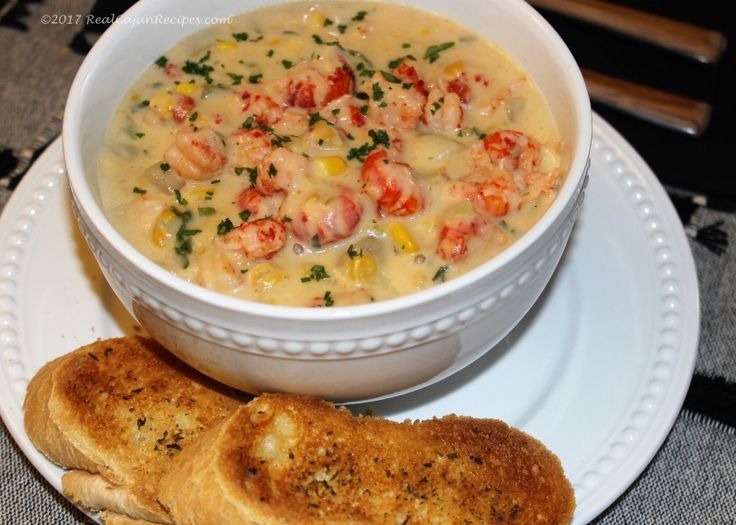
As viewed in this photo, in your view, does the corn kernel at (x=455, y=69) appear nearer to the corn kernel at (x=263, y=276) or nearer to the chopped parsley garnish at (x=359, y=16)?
the chopped parsley garnish at (x=359, y=16)

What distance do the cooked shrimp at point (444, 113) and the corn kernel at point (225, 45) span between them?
0.76m

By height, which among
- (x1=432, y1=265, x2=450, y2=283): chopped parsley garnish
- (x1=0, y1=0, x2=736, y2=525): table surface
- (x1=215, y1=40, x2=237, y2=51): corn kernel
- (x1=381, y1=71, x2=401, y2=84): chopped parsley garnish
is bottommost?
(x1=0, y1=0, x2=736, y2=525): table surface

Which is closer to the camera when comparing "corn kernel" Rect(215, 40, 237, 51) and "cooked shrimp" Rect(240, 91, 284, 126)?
"cooked shrimp" Rect(240, 91, 284, 126)

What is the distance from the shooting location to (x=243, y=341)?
8.02 feet

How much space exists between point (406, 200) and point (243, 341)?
2.06 feet

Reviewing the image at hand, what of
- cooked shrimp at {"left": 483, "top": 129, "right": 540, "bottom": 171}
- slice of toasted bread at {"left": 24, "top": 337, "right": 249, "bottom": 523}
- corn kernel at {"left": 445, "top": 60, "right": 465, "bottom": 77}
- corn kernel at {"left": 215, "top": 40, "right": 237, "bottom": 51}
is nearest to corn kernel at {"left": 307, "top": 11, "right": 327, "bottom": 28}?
corn kernel at {"left": 215, "top": 40, "right": 237, "bottom": 51}

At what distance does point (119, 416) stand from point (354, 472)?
0.71 m

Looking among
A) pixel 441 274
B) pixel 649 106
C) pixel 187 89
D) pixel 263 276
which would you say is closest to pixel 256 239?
pixel 263 276

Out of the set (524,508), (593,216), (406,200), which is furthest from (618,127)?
(524,508)

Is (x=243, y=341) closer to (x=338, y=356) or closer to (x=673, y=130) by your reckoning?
(x=338, y=356)

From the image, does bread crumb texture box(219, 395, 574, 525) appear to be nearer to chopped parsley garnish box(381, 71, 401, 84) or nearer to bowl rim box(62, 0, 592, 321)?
bowl rim box(62, 0, 592, 321)

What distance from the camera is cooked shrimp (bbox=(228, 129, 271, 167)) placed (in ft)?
9.48

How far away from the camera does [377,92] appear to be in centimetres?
307

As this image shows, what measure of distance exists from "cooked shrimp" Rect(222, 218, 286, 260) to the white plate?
685mm
